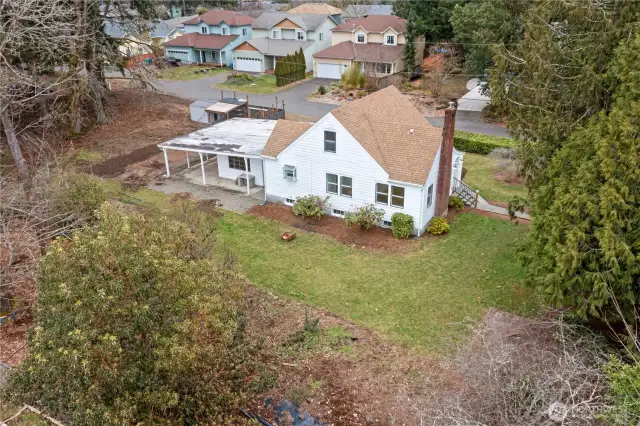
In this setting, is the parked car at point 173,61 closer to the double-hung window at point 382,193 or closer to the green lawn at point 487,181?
the green lawn at point 487,181

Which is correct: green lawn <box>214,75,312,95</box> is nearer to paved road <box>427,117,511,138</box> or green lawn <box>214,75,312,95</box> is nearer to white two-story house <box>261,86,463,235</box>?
paved road <box>427,117,511,138</box>

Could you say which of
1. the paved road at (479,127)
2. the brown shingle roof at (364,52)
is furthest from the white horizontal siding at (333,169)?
the brown shingle roof at (364,52)

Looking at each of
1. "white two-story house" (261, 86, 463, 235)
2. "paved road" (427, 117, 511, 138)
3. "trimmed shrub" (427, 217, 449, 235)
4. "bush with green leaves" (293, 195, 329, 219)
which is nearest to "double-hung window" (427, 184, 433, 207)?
"white two-story house" (261, 86, 463, 235)

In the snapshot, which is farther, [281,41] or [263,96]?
[281,41]

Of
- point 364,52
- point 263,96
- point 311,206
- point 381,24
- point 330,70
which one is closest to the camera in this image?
point 311,206

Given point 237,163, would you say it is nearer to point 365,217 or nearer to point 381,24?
point 365,217

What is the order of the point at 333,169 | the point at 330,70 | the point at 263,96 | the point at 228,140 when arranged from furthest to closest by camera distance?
1. the point at 330,70
2. the point at 263,96
3. the point at 228,140
4. the point at 333,169

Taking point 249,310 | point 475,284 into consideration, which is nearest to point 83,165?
point 249,310

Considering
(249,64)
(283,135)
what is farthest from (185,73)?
(283,135)
